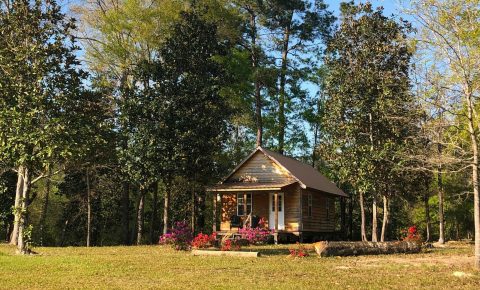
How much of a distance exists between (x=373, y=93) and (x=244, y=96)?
1334 centimetres

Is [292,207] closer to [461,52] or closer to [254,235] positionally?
[254,235]

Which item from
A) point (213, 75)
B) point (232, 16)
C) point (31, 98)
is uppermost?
point (232, 16)

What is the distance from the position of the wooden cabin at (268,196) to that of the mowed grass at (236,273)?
11510mm

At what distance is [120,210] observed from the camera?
38.6m

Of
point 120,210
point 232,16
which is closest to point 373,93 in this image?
point 232,16

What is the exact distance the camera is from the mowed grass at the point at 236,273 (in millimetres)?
10359

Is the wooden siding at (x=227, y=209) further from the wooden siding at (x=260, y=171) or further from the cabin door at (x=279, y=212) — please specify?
the cabin door at (x=279, y=212)

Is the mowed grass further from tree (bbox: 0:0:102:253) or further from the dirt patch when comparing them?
tree (bbox: 0:0:102:253)

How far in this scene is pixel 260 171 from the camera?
29141 mm

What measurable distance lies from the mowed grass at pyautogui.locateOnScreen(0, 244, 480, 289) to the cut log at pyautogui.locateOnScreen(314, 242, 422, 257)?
39.3 inches

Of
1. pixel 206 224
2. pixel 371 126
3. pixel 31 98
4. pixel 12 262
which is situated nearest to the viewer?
pixel 12 262

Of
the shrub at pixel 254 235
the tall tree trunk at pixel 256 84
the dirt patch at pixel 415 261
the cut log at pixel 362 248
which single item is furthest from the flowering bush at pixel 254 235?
the tall tree trunk at pixel 256 84

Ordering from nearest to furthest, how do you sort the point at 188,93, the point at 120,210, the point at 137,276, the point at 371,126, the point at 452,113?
the point at 137,276
the point at 452,113
the point at 371,126
the point at 188,93
the point at 120,210

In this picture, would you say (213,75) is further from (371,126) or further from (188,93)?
(371,126)
